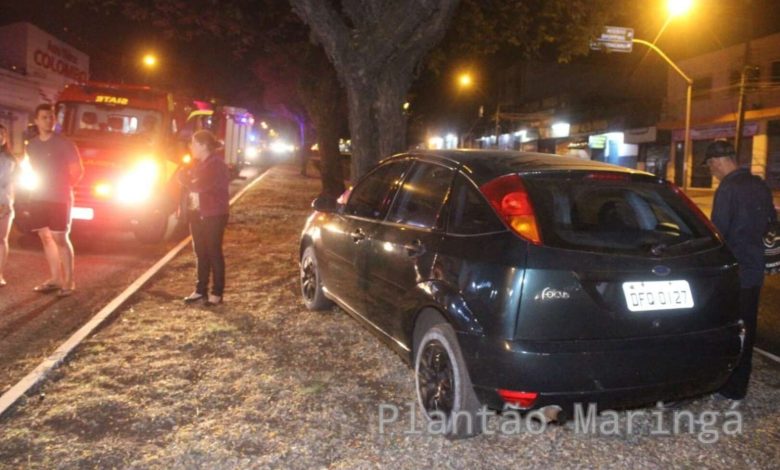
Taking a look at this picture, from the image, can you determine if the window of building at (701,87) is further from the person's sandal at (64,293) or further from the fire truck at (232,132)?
the person's sandal at (64,293)

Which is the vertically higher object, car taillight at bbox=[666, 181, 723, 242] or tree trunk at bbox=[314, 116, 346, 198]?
tree trunk at bbox=[314, 116, 346, 198]

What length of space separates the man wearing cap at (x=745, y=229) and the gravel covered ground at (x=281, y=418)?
0.27 metres

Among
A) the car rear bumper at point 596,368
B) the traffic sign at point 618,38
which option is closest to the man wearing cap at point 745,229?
the car rear bumper at point 596,368

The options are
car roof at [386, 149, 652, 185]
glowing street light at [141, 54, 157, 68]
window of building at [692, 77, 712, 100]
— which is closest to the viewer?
car roof at [386, 149, 652, 185]

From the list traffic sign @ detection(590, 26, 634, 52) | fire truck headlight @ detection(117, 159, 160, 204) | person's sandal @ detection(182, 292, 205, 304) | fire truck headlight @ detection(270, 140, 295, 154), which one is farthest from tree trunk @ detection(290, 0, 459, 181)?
fire truck headlight @ detection(270, 140, 295, 154)

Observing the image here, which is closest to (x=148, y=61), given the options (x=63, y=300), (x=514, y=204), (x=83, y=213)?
(x=83, y=213)

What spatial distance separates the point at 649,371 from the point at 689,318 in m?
0.36

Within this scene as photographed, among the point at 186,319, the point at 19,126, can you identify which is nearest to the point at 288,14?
the point at 186,319

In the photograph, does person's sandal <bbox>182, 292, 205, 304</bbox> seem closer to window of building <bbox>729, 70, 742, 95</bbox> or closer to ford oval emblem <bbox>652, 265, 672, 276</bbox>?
ford oval emblem <bbox>652, 265, 672, 276</bbox>

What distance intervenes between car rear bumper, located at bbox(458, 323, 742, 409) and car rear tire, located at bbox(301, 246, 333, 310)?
111 inches

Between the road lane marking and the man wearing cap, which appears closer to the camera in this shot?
the road lane marking

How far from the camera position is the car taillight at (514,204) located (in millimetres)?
3250

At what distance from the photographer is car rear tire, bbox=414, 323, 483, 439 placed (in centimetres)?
342

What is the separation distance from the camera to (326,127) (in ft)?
66.5
